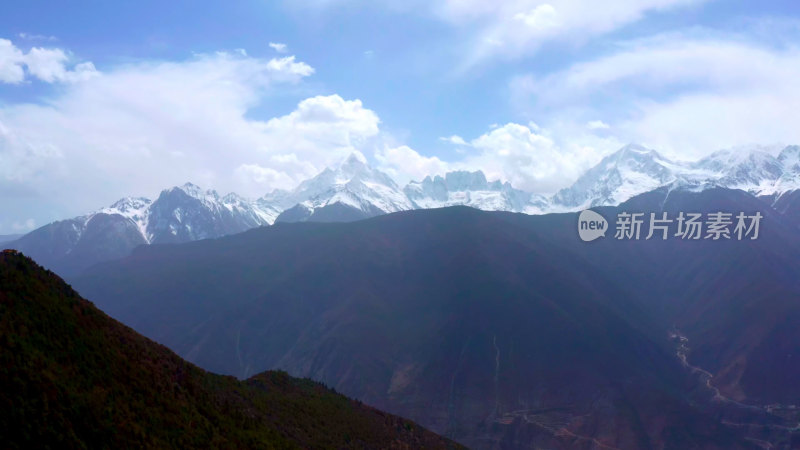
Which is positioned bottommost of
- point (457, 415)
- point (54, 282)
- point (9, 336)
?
point (457, 415)

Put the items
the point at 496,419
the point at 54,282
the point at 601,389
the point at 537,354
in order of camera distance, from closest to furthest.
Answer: the point at 54,282 → the point at 496,419 → the point at 601,389 → the point at 537,354

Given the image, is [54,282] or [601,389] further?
[601,389]

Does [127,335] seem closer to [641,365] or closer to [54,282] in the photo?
[54,282]

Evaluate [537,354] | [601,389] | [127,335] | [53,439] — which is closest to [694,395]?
[601,389]

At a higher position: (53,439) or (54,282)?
(54,282)

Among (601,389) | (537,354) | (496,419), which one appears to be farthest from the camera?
(537,354)

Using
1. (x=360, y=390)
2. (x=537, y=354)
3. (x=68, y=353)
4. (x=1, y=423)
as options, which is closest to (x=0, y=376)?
(x=1, y=423)
